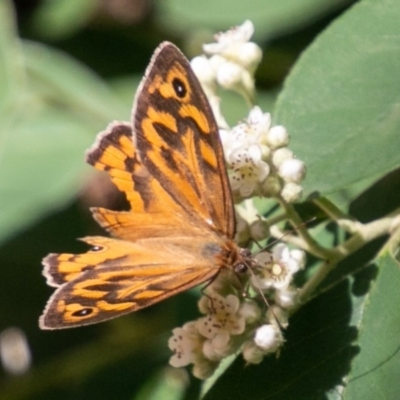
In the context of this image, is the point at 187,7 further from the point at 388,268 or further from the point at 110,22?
the point at 388,268

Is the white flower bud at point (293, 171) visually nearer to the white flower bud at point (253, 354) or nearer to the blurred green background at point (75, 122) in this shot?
the white flower bud at point (253, 354)

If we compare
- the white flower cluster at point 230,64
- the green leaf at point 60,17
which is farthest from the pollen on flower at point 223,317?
the green leaf at point 60,17

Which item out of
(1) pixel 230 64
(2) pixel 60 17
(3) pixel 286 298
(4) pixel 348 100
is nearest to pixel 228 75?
(1) pixel 230 64

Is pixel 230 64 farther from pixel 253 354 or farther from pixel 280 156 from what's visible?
pixel 253 354

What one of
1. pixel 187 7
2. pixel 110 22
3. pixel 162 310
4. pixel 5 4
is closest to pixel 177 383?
pixel 162 310

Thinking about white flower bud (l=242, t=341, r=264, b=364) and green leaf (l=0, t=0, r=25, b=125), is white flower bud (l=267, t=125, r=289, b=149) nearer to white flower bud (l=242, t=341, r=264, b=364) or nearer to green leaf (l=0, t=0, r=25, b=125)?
white flower bud (l=242, t=341, r=264, b=364)

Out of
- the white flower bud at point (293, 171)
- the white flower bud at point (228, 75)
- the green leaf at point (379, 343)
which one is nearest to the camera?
the green leaf at point (379, 343)
